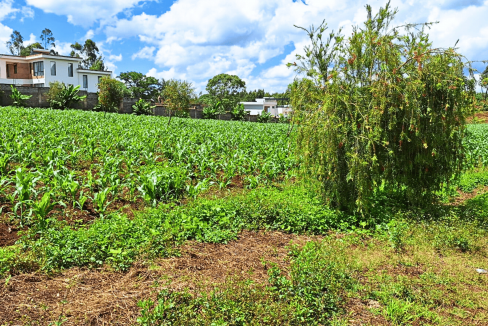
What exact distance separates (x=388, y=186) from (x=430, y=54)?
258 centimetres

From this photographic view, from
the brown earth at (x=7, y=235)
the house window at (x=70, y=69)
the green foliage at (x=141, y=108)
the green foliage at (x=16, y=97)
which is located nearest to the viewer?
Result: the brown earth at (x=7, y=235)

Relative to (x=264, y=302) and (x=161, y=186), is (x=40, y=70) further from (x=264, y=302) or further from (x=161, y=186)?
(x=264, y=302)

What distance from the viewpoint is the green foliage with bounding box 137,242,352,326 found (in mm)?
3363

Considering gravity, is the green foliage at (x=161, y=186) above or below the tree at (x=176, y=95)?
below

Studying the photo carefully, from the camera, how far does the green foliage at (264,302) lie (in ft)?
11.0

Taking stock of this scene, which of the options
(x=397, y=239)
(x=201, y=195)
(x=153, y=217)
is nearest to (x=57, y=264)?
(x=153, y=217)

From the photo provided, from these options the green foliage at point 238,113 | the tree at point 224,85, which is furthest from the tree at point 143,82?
the green foliage at point 238,113

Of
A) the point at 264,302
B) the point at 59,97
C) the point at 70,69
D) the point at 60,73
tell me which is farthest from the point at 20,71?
the point at 264,302

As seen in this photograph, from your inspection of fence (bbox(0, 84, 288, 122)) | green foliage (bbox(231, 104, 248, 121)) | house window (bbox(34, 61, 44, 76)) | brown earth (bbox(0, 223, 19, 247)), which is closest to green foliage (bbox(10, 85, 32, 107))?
fence (bbox(0, 84, 288, 122))

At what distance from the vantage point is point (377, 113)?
6168 mm

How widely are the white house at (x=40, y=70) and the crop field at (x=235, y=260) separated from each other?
4621cm

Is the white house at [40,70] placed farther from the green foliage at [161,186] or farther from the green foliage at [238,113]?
the green foliage at [161,186]

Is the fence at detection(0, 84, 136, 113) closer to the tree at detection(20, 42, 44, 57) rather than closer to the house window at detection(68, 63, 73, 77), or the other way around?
the house window at detection(68, 63, 73, 77)

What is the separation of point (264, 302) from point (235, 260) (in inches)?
44.5
